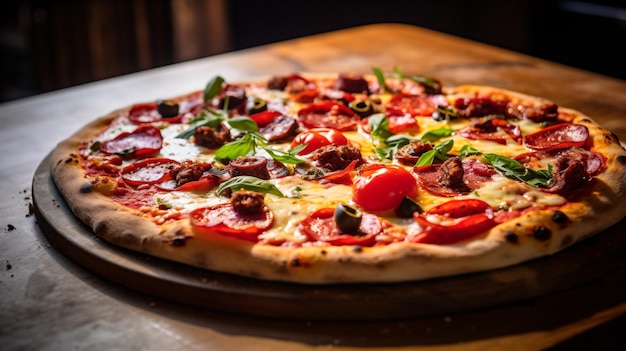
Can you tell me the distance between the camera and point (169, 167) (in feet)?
12.3

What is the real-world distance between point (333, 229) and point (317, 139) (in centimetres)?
98

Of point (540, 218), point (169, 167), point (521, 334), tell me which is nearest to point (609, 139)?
point (540, 218)

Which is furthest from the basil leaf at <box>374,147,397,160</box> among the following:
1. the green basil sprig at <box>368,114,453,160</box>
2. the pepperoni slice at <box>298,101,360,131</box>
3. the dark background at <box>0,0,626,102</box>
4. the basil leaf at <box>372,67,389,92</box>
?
the dark background at <box>0,0,626,102</box>

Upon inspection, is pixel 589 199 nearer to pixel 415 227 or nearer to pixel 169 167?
pixel 415 227

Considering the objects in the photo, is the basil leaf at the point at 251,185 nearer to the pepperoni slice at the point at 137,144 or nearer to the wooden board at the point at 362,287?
the wooden board at the point at 362,287

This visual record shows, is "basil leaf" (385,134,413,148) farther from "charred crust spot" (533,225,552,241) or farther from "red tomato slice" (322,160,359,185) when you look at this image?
"charred crust spot" (533,225,552,241)

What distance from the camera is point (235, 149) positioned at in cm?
382

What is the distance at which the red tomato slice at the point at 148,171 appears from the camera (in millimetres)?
3636

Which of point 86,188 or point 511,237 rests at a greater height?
point 511,237

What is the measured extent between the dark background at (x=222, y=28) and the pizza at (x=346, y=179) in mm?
3353

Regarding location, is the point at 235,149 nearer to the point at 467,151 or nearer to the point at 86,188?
the point at 86,188

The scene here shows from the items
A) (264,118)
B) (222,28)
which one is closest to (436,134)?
(264,118)

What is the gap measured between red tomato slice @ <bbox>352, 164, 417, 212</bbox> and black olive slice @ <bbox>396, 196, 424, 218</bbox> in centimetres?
5

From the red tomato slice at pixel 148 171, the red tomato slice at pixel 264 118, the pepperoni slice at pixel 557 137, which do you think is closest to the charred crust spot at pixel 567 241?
the pepperoni slice at pixel 557 137
